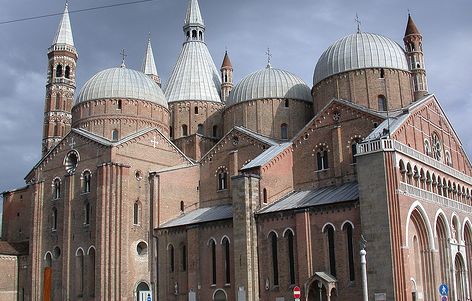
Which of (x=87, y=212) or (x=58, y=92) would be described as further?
(x=58, y=92)

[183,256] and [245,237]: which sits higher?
[245,237]

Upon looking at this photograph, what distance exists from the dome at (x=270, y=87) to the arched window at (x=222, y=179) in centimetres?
639

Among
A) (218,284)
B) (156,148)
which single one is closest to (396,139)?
(218,284)

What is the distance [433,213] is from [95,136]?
22.8 meters

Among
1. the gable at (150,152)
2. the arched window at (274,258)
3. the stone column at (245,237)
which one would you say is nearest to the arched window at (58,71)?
the gable at (150,152)

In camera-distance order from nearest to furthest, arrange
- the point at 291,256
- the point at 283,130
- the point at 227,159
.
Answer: the point at 291,256 → the point at 227,159 → the point at 283,130

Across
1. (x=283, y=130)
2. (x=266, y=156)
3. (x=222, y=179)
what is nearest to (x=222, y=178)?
(x=222, y=179)

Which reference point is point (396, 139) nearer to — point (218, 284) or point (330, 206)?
point (330, 206)

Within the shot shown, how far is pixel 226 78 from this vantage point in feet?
172

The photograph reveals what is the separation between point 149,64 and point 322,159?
30995 millimetres

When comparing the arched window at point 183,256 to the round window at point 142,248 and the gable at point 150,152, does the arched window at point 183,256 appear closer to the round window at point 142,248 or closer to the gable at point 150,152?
the round window at point 142,248

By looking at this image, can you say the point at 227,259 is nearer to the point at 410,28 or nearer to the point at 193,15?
the point at 410,28

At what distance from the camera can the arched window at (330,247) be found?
3016 centimetres

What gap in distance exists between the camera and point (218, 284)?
3478 centimetres
